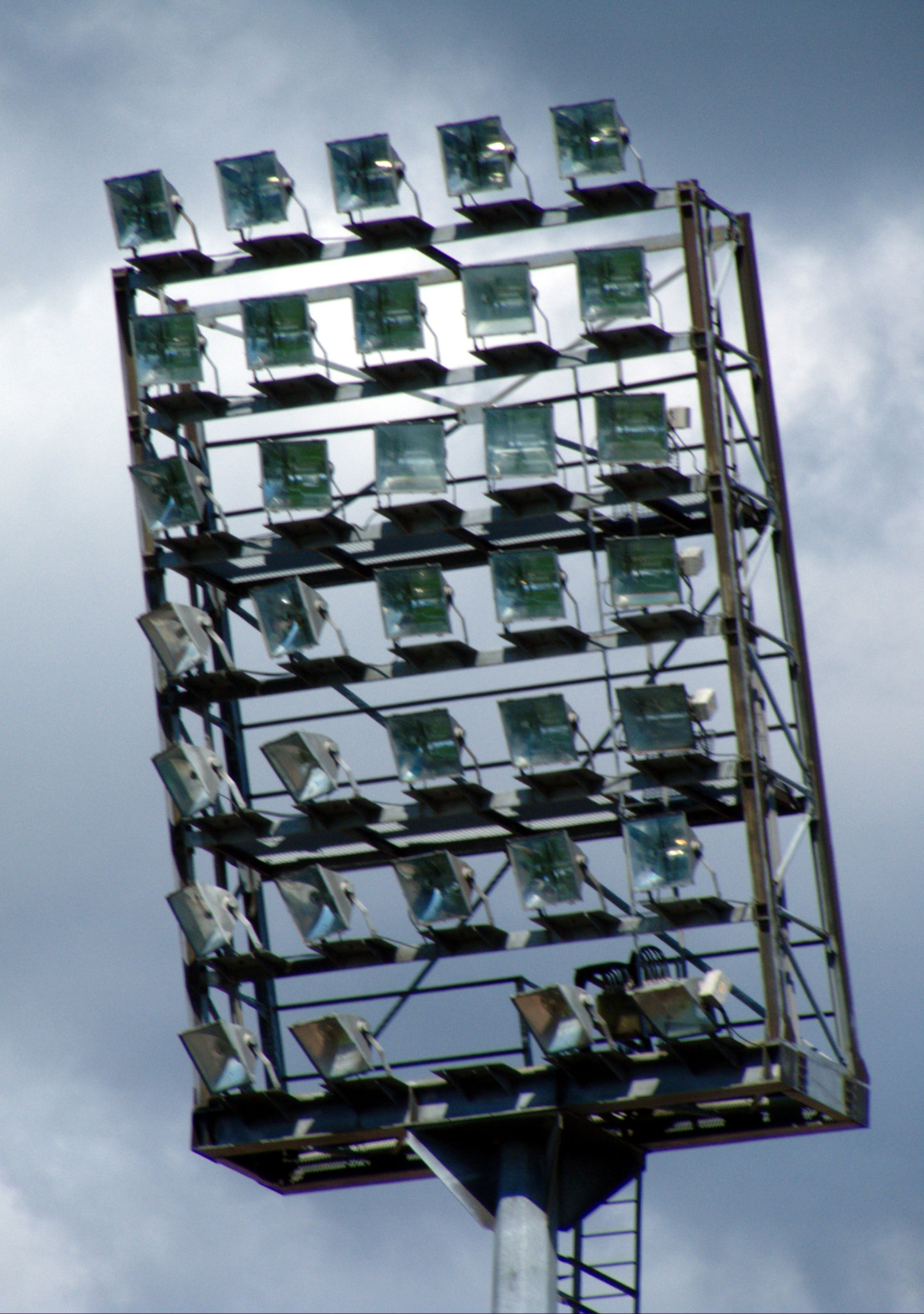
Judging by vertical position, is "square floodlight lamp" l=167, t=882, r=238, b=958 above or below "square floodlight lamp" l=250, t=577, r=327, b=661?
below

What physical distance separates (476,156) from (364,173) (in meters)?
1.42

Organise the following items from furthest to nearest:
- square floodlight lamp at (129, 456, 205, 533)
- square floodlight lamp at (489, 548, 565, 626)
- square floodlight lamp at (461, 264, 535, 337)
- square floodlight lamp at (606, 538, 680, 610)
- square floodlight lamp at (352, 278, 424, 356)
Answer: square floodlight lamp at (129, 456, 205, 533) < square floodlight lamp at (352, 278, 424, 356) < square floodlight lamp at (461, 264, 535, 337) < square floodlight lamp at (489, 548, 565, 626) < square floodlight lamp at (606, 538, 680, 610)

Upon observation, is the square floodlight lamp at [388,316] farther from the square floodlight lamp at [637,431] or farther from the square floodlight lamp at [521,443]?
the square floodlight lamp at [637,431]

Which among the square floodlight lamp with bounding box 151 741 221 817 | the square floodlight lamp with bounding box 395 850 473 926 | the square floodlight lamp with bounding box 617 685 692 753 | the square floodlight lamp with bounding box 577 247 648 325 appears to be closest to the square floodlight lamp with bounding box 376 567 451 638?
the square floodlight lamp with bounding box 617 685 692 753

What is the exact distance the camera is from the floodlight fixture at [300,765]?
132 feet

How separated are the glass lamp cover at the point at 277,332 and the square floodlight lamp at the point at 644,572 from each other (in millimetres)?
4623

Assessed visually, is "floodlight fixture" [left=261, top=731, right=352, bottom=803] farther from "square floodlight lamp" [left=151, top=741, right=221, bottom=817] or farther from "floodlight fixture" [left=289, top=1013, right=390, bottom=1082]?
"floodlight fixture" [left=289, top=1013, right=390, bottom=1082]

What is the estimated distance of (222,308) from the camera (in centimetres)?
4172

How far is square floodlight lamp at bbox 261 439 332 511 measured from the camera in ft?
133

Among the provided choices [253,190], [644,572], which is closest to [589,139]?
[253,190]

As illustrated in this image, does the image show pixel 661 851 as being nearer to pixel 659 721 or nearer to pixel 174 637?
pixel 659 721

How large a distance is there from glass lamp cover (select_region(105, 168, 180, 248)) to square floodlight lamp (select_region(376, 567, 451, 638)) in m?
5.24

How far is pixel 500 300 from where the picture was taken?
40.3m

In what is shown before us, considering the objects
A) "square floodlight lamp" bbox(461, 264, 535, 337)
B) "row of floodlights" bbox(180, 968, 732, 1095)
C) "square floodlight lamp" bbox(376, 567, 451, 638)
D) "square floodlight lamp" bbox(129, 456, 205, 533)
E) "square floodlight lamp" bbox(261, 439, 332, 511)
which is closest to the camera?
"row of floodlights" bbox(180, 968, 732, 1095)
